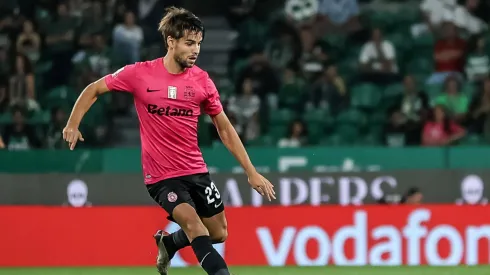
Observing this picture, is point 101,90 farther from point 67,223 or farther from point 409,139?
point 409,139

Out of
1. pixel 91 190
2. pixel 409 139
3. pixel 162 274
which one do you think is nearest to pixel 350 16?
pixel 409 139

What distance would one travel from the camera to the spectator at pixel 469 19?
1805 centimetres

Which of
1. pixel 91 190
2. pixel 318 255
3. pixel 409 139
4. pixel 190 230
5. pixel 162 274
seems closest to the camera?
pixel 190 230

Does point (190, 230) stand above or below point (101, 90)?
below

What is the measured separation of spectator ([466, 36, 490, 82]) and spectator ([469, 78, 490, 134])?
57cm

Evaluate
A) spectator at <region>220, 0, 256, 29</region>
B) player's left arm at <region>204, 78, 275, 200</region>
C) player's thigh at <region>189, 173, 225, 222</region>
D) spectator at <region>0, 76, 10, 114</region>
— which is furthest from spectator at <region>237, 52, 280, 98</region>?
player's left arm at <region>204, 78, 275, 200</region>

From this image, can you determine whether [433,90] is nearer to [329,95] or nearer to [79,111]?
[329,95]

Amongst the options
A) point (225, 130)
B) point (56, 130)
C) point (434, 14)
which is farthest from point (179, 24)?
point (434, 14)

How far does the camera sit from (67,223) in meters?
12.6

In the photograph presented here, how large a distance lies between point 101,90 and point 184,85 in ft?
1.89

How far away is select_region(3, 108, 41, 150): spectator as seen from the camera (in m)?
15.6

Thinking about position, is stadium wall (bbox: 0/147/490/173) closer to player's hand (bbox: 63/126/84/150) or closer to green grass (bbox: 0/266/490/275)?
green grass (bbox: 0/266/490/275)

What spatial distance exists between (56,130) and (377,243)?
5.15 m

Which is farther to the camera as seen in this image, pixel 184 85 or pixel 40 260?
pixel 40 260
